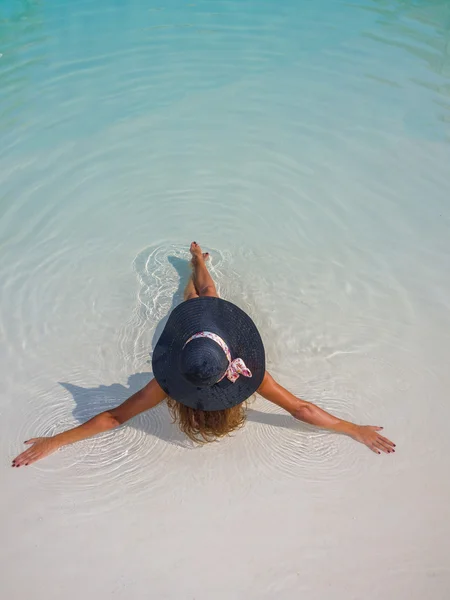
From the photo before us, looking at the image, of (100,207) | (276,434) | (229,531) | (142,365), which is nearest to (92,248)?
(100,207)

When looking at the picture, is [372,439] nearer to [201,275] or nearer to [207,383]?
[207,383]

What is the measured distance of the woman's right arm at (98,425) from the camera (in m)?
2.80

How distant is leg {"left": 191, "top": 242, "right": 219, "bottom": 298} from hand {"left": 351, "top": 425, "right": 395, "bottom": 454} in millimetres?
1129

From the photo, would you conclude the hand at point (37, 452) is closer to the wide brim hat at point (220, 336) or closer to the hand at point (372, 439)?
the wide brim hat at point (220, 336)

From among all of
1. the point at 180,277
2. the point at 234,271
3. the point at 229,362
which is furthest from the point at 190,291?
the point at 229,362

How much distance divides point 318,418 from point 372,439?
0.36 m

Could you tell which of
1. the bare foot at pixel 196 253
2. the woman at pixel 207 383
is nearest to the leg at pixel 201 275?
the bare foot at pixel 196 253

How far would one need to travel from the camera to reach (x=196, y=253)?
388cm

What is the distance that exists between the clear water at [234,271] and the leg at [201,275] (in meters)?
0.14

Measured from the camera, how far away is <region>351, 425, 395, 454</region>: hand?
10.1 feet

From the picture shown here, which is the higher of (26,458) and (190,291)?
(190,291)

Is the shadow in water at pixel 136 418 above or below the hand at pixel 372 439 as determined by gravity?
above

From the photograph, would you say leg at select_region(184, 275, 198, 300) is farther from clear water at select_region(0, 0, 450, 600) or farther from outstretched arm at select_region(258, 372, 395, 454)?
outstretched arm at select_region(258, 372, 395, 454)

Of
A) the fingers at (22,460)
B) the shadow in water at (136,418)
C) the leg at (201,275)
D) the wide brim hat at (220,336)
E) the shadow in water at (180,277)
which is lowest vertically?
the fingers at (22,460)
